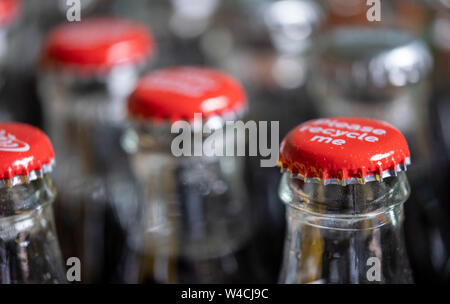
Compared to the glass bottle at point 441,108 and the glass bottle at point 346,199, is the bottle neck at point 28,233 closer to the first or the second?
the glass bottle at point 346,199

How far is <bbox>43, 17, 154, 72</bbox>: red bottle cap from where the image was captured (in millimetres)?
814

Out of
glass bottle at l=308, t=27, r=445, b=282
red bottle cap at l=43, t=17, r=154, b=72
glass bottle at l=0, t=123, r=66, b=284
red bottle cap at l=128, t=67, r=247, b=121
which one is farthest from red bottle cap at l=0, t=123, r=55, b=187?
glass bottle at l=308, t=27, r=445, b=282

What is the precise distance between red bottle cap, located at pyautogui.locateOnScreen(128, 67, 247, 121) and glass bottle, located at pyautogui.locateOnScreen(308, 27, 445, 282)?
151 mm

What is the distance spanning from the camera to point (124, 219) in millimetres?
859

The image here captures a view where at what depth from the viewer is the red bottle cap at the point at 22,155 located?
0.50 metres

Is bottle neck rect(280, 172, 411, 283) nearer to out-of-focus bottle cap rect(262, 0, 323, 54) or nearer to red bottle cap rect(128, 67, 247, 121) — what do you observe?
red bottle cap rect(128, 67, 247, 121)

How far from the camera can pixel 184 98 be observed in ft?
2.15

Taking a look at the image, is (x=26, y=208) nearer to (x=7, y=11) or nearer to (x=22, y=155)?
(x=22, y=155)

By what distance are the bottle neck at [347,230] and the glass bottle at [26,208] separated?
22 cm

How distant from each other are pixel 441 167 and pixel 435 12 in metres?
0.28

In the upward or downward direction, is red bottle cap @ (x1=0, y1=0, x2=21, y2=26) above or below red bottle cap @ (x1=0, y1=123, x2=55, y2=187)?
above

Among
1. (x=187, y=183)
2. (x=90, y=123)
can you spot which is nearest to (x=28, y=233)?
(x=187, y=183)

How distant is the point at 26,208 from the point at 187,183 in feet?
0.72
